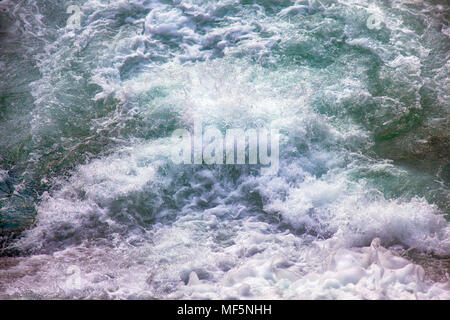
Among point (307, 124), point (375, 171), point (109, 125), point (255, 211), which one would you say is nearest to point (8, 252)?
point (109, 125)

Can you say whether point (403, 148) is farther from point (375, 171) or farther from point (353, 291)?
point (353, 291)

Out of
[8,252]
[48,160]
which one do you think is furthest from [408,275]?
[48,160]

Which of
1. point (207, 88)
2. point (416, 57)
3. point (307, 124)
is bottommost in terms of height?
point (307, 124)

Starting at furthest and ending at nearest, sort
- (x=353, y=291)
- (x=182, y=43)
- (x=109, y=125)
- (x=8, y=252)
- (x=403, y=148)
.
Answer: (x=182, y=43) → (x=109, y=125) → (x=403, y=148) → (x=8, y=252) → (x=353, y=291)

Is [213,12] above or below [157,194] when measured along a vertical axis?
above

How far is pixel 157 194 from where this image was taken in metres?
4.31

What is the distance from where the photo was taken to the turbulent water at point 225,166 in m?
3.51

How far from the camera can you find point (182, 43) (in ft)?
20.8

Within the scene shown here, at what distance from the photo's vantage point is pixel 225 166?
14.9 ft

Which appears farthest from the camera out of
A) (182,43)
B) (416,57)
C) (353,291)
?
(182,43)

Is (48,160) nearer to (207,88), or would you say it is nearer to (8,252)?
(8,252)

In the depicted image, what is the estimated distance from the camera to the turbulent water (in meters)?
3.51

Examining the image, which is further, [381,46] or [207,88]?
[381,46]

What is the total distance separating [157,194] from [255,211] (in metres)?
1.09
